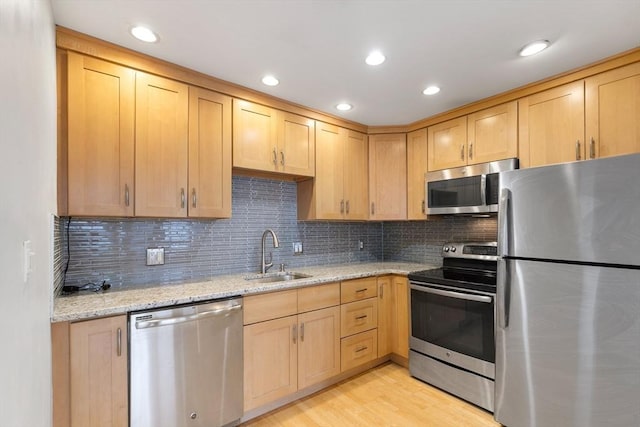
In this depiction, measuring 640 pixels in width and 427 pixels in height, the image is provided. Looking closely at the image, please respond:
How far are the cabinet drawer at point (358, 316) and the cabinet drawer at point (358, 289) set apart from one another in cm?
5

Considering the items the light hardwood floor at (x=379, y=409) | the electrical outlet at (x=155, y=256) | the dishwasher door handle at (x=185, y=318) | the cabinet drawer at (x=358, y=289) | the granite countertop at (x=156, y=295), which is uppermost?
the electrical outlet at (x=155, y=256)

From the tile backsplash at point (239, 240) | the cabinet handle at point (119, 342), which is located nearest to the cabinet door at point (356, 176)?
the tile backsplash at point (239, 240)

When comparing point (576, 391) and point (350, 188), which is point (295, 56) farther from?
point (576, 391)

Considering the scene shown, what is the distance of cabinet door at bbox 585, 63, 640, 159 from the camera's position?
1.90m

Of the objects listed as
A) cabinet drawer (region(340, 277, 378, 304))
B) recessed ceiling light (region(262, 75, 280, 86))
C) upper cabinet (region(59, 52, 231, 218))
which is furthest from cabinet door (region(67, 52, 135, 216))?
cabinet drawer (region(340, 277, 378, 304))

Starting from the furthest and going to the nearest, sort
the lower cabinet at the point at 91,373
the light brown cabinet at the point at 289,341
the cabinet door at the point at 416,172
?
the cabinet door at the point at 416,172 → the light brown cabinet at the point at 289,341 → the lower cabinet at the point at 91,373

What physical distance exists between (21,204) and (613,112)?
3.00 m

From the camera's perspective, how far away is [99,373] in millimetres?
1553

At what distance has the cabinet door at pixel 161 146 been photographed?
1.95 meters

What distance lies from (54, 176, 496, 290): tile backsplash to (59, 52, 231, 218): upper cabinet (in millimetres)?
294

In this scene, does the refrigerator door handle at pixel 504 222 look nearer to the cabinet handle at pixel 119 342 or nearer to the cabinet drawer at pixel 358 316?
the cabinet drawer at pixel 358 316

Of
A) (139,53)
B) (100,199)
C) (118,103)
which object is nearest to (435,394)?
(100,199)

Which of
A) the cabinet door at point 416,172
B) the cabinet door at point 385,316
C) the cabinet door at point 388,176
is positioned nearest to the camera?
the cabinet door at point 385,316

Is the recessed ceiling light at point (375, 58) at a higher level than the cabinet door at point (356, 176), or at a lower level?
higher
